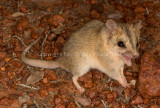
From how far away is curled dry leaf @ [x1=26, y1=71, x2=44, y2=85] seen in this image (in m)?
4.30

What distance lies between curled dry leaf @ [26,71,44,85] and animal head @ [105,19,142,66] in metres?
1.58

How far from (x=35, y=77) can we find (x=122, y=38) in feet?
6.31

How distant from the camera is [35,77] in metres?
4.35

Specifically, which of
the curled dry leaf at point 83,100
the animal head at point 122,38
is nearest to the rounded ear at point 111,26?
the animal head at point 122,38

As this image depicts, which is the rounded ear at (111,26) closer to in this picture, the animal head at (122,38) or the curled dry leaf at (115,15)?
the animal head at (122,38)

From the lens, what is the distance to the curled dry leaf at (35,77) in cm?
430

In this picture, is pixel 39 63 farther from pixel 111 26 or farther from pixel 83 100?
pixel 111 26

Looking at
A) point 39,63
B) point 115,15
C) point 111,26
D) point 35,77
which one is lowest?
point 35,77

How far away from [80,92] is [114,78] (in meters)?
0.73

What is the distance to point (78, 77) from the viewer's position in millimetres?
4414

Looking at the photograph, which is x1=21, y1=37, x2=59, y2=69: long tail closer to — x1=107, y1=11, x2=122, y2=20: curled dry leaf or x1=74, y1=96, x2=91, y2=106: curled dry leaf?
x1=74, y1=96, x2=91, y2=106: curled dry leaf

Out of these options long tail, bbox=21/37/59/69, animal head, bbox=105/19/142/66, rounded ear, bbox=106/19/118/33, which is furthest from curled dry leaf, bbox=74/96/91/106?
rounded ear, bbox=106/19/118/33

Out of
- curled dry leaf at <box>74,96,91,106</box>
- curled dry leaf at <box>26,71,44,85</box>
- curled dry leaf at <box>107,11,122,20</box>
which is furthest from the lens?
curled dry leaf at <box>107,11,122,20</box>

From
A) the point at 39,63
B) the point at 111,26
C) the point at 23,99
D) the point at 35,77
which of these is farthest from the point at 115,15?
the point at 23,99
